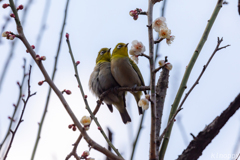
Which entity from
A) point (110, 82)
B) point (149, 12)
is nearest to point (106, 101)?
point (110, 82)

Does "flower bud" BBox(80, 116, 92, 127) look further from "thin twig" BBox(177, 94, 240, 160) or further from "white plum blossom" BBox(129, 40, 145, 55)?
"thin twig" BBox(177, 94, 240, 160)

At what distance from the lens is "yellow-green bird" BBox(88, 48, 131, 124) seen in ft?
21.3

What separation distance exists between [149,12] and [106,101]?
4.28 m

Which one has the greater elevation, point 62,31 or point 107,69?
point 107,69

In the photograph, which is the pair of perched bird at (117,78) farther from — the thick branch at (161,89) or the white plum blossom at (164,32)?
the white plum blossom at (164,32)

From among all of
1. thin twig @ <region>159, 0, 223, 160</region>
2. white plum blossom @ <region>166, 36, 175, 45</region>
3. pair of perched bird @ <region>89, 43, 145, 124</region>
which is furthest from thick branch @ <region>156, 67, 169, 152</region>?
pair of perched bird @ <region>89, 43, 145, 124</region>

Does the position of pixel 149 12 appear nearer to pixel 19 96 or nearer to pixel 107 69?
pixel 19 96

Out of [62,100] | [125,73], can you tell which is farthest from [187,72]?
[125,73]

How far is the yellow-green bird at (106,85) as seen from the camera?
6484mm

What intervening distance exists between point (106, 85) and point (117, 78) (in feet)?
0.97

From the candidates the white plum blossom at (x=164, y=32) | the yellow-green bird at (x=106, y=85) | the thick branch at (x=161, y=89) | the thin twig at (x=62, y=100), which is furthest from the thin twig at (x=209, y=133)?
the yellow-green bird at (x=106, y=85)

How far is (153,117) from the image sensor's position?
93.4 inches

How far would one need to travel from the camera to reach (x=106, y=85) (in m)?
6.46

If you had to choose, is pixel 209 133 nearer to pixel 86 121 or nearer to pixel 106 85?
pixel 86 121
